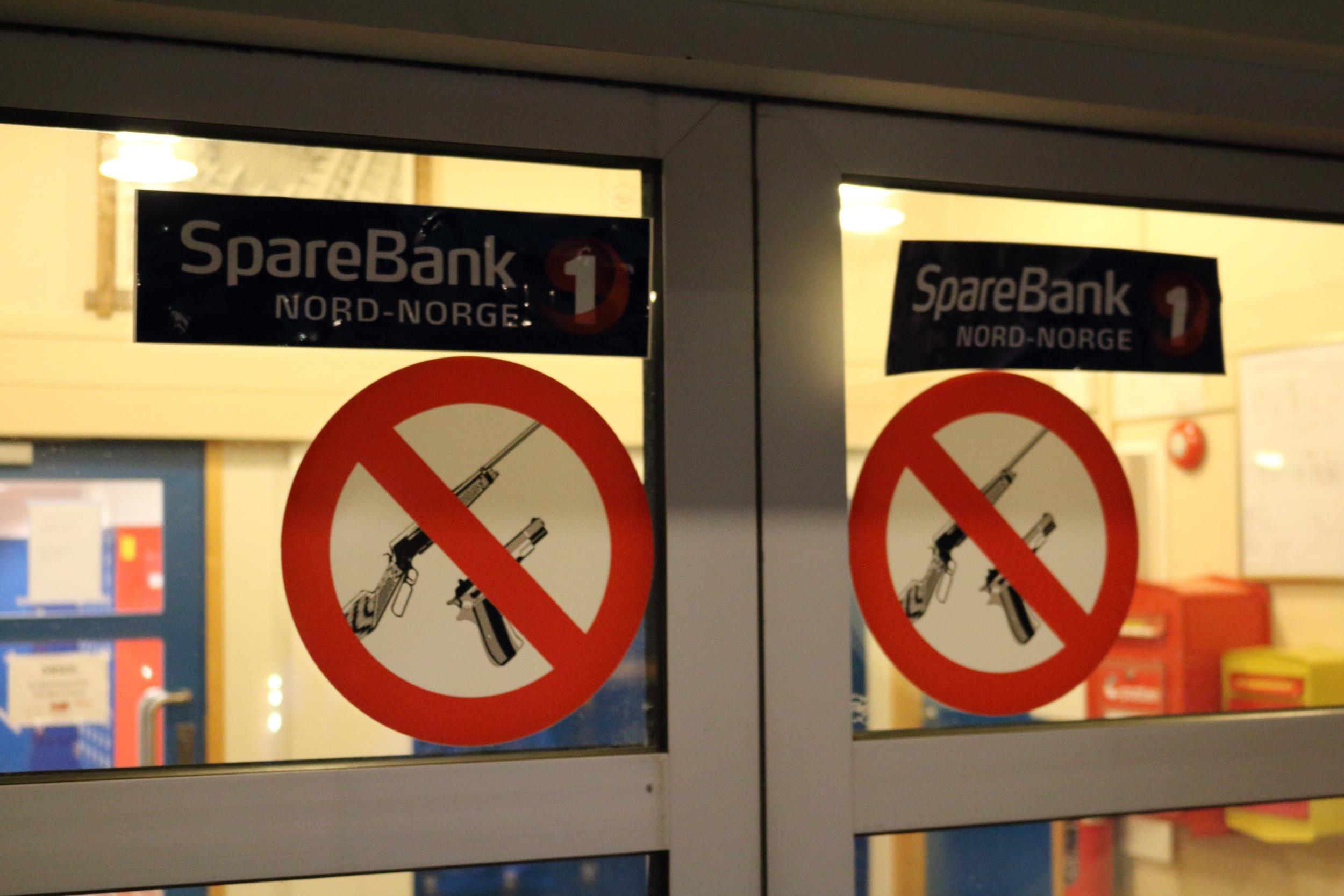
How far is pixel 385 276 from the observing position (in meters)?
1.37

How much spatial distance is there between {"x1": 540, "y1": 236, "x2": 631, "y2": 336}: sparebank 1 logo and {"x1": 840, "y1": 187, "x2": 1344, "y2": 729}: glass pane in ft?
1.08

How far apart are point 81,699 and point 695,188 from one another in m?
1.01

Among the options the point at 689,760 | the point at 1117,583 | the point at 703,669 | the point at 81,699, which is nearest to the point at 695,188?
the point at 703,669

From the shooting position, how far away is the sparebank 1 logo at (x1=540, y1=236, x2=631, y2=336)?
1.42 metres

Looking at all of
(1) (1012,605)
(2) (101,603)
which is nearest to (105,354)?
(2) (101,603)

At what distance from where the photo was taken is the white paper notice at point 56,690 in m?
1.36

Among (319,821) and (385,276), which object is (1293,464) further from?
(319,821)

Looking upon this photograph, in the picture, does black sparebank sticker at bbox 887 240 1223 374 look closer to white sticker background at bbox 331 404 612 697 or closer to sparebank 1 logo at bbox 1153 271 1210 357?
sparebank 1 logo at bbox 1153 271 1210 357

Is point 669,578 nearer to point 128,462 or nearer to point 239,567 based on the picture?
point 239,567

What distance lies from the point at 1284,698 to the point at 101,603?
1.71 m

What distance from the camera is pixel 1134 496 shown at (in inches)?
66.1

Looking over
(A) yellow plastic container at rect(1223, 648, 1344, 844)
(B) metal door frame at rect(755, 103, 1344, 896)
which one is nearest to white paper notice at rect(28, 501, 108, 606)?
(B) metal door frame at rect(755, 103, 1344, 896)

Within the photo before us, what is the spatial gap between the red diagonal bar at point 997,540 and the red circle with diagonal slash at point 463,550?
0.42m

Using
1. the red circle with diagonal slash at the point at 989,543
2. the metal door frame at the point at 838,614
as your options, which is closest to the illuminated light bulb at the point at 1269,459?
the red circle with diagonal slash at the point at 989,543
